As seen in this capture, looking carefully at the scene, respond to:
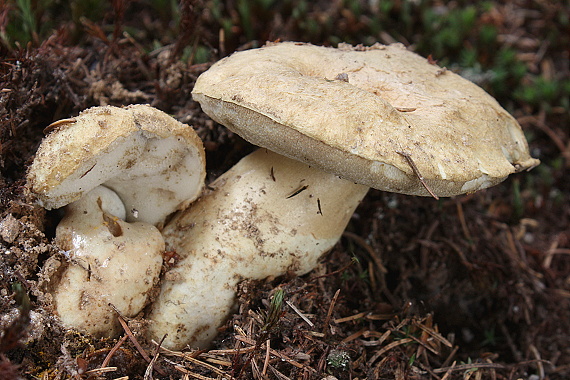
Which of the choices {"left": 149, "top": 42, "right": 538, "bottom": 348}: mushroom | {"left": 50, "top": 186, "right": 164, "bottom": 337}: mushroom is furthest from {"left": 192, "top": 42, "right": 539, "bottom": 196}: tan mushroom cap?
{"left": 50, "top": 186, "right": 164, "bottom": 337}: mushroom

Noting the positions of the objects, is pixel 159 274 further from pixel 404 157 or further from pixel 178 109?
pixel 404 157

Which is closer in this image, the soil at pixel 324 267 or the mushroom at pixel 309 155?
the mushroom at pixel 309 155

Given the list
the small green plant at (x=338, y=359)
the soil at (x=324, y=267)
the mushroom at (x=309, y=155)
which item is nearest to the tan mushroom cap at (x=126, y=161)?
the mushroom at (x=309, y=155)

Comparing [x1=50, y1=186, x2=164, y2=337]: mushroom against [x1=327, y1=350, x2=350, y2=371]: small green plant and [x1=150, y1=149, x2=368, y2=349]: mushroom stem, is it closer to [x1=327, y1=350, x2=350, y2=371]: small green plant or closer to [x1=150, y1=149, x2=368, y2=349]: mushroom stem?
[x1=150, y1=149, x2=368, y2=349]: mushroom stem

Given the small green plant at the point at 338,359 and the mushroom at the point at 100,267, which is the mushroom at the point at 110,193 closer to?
A: the mushroom at the point at 100,267

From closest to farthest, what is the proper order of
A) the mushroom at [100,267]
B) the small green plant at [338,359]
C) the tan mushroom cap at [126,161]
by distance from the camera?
the tan mushroom cap at [126,161], the mushroom at [100,267], the small green plant at [338,359]

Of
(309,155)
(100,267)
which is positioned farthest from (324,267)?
(100,267)
